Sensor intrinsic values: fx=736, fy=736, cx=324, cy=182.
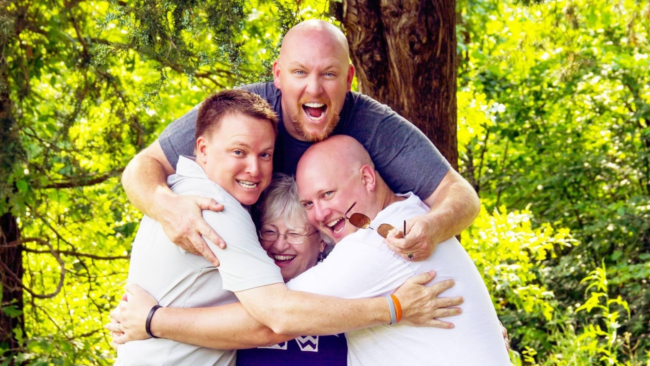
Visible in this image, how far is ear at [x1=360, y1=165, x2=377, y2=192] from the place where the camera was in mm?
2752

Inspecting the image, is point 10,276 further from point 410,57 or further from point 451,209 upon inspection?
point 451,209

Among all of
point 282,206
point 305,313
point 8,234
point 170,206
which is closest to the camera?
point 305,313

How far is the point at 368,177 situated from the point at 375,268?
41cm

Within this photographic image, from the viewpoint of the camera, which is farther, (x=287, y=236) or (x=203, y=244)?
(x=287, y=236)

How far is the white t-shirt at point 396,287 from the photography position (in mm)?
2488

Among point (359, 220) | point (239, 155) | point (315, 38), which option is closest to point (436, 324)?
point (359, 220)

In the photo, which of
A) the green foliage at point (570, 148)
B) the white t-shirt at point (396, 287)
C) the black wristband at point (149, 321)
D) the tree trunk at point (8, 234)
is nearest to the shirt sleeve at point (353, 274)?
the white t-shirt at point (396, 287)

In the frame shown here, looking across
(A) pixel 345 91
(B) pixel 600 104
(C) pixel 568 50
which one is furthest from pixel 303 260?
(B) pixel 600 104

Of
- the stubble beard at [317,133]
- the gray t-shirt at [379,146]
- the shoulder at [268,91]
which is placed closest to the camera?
the stubble beard at [317,133]

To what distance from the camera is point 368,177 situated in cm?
276

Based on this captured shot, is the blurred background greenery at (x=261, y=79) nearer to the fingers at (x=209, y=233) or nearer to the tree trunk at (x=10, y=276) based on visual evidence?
the tree trunk at (x=10, y=276)

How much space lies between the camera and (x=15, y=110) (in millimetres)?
5520

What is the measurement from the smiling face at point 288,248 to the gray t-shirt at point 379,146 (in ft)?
0.95

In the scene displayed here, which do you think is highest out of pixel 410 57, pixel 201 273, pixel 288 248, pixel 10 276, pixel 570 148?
pixel 570 148
